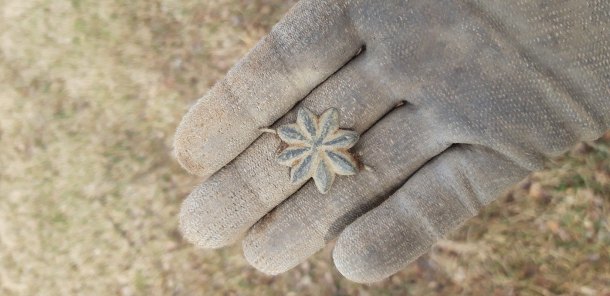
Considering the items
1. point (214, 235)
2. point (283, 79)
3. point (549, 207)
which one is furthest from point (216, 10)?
point (549, 207)

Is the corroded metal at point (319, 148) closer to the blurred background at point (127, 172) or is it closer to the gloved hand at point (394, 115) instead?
the gloved hand at point (394, 115)

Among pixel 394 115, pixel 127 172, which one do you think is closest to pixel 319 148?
pixel 394 115

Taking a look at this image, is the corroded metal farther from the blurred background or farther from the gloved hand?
the blurred background

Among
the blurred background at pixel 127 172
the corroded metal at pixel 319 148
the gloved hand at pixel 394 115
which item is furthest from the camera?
the blurred background at pixel 127 172

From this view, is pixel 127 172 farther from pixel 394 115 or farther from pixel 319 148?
pixel 394 115

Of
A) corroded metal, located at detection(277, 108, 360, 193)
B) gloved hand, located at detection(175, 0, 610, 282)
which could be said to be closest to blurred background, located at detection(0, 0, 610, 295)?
gloved hand, located at detection(175, 0, 610, 282)

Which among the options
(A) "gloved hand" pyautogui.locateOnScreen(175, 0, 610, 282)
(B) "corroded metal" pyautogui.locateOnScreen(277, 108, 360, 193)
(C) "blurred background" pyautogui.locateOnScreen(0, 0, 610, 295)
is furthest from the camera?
(C) "blurred background" pyautogui.locateOnScreen(0, 0, 610, 295)

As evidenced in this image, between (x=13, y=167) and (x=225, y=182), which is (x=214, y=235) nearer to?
(x=225, y=182)

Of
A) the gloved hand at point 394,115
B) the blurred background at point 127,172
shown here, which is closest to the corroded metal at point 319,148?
the gloved hand at point 394,115
